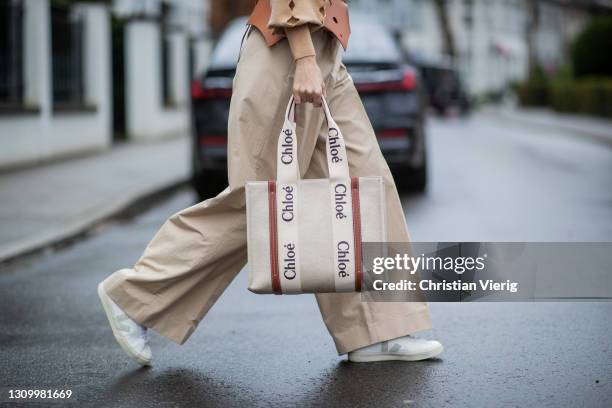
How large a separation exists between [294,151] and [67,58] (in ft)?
41.0

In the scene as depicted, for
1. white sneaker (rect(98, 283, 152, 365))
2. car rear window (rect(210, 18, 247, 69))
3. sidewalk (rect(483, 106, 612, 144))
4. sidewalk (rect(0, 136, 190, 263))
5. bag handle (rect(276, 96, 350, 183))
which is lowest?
sidewalk (rect(483, 106, 612, 144))

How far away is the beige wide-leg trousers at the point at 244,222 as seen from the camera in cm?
372

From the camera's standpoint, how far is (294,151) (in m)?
3.51

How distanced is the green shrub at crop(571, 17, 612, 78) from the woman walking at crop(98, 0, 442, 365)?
28238mm

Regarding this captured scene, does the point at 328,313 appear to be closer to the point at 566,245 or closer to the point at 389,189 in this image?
the point at 389,189

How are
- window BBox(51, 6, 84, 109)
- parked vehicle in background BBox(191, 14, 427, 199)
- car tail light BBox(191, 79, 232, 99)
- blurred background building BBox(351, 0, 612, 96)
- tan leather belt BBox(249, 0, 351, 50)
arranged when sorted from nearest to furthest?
tan leather belt BBox(249, 0, 351, 50), car tail light BBox(191, 79, 232, 99), parked vehicle in background BBox(191, 14, 427, 199), window BBox(51, 6, 84, 109), blurred background building BBox(351, 0, 612, 96)

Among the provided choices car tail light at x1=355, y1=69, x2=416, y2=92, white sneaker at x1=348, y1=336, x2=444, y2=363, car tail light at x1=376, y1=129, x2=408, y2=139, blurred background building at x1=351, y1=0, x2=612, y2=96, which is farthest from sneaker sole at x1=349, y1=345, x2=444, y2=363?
blurred background building at x1=351, y1=0, x2=612, y2=96

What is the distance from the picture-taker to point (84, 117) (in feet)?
51.2

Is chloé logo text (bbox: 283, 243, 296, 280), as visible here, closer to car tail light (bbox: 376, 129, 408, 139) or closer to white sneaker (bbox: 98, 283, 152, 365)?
white sneaker (bbox: 98, 283, 152, 365)

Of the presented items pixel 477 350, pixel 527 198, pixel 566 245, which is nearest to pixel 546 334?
pixel 477 350

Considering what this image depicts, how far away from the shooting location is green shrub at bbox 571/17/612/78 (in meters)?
30.8

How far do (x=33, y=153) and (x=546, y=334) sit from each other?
32.8ft

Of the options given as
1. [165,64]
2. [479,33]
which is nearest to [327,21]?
[165,64]

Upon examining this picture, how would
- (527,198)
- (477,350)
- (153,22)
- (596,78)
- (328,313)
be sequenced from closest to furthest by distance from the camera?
(328,313) → (477,350) → (527,198) → (153,22) → (596,78)
